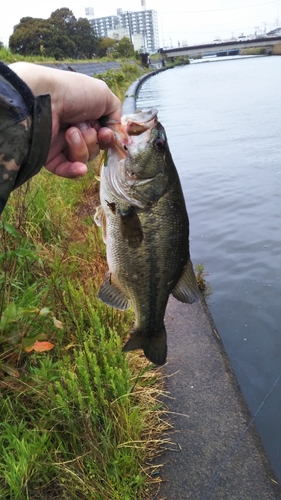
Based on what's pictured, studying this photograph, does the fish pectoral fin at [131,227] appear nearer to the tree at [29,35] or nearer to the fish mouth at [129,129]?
the fish mouth at [129,129]

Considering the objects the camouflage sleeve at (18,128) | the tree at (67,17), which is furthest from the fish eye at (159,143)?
the tree at (67,17)

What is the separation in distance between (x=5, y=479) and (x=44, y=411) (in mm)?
415

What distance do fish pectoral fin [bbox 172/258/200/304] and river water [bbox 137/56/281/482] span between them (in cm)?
169

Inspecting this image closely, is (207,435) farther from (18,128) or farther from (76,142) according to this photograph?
(18,128)

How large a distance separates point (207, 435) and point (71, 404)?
1.02 meters

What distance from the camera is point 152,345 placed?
2588 millimetres

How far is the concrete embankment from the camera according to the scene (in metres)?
2.76

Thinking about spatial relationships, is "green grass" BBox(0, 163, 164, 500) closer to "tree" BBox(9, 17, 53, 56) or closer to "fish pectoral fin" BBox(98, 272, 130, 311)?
"fish pectoral fin" BBox(98, 272, 130, 311)

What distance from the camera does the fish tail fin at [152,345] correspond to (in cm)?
257

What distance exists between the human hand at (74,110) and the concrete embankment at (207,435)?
6.54ft

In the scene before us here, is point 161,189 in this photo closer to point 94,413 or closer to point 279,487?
point 94,413

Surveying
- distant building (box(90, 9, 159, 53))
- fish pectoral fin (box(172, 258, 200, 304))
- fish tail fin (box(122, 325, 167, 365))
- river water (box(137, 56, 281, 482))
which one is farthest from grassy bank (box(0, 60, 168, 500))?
distant building (box(90, 9, 159, 53))

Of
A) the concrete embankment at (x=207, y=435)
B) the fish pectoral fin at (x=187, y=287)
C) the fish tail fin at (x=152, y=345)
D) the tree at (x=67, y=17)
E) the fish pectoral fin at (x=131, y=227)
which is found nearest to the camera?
the fish pectoral fin at (x=131, y=227)

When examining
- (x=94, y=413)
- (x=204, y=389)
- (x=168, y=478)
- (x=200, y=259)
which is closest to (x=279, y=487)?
(x=168, y=478)
